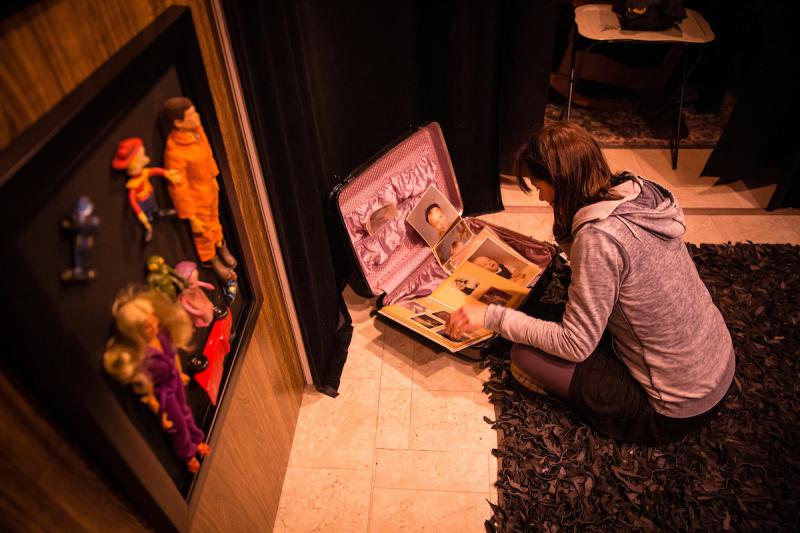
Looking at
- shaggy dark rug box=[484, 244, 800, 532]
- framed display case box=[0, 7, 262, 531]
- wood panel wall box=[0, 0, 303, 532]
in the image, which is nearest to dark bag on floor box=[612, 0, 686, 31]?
shaggy dark rug box=[484, 244, 800, 532]

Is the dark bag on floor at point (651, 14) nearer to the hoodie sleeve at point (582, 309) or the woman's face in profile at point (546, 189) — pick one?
the woman's face in profile at point (546, 189)

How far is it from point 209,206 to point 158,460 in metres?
0.49

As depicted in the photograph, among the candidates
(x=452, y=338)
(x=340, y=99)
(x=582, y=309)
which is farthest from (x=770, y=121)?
(x=340, y=99)

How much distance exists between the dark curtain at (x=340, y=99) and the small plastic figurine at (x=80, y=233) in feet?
2.17

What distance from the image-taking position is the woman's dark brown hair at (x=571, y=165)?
59.9 inches

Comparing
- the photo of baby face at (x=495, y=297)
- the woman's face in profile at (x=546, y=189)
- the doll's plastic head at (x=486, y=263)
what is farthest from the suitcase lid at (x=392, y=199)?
the woman's face in profile at (x=546, y=189)

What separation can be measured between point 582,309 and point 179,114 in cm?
117

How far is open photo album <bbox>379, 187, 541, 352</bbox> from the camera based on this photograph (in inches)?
82.5

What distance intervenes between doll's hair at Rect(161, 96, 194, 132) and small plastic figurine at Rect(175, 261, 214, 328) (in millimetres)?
263

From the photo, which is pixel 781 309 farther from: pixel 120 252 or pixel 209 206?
pixel 120 252

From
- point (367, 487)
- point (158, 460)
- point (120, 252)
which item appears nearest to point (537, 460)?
point (367, 487)

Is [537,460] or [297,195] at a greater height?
[297,195]

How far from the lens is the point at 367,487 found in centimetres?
187

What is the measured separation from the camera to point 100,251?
83 cm
